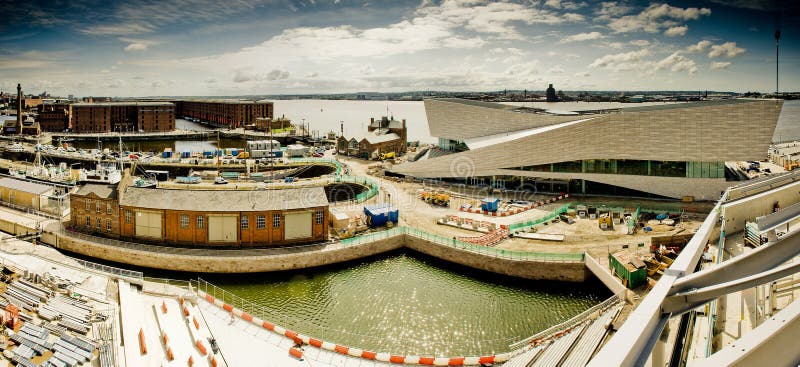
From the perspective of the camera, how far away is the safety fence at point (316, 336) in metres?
15.7

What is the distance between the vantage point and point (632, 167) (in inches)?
1524

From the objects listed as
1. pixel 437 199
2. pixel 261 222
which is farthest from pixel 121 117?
pixel 261 222

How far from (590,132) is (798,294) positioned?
3197cm

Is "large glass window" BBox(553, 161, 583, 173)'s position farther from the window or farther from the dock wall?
the window

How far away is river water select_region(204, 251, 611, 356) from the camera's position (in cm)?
1872

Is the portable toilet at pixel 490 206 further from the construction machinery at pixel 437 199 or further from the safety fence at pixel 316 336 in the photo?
the safety fence at pixel 316 336

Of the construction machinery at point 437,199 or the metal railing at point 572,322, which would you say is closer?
the metal railing at point 572,322

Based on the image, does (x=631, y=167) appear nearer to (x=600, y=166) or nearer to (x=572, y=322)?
(x=600, y=166)

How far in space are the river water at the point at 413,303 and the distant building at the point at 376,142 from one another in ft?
114

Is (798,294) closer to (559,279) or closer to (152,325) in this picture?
(559,279)

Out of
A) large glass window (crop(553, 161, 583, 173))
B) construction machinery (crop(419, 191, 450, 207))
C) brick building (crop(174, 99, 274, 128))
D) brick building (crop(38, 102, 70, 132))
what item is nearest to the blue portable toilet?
construction machinery (crop(419, 191, 450, 207))

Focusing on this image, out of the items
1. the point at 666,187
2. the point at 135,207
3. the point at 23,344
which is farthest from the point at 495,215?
the point at 23,344

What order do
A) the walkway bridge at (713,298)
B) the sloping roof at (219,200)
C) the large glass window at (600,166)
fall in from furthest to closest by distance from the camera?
the large glass window at (600,166) → the sloping roof at (219,200) → the walkway bridge at (713,298)

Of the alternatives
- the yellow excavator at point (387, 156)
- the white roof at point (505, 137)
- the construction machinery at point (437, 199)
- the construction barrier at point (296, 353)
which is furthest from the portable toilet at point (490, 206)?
the yellow excavator at point (387, 156)
